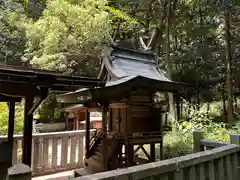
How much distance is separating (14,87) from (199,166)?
3217mm

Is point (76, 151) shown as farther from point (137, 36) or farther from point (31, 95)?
point (137, 36)

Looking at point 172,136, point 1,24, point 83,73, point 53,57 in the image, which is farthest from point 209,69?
point 1,24

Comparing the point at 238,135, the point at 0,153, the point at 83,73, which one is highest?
the point at 83,73

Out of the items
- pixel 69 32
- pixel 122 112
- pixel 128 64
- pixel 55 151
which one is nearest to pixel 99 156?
pixel 55 151

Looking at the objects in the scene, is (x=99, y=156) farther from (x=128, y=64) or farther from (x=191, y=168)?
(x=191, y=168)

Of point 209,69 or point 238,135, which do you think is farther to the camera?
point 209,69

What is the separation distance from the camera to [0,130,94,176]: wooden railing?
5750mm

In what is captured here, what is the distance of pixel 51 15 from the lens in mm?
11656

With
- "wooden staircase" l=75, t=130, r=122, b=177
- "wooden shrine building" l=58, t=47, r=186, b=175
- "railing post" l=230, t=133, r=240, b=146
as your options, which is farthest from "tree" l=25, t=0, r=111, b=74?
"railing post" l=230, t=133, r=240, b=146

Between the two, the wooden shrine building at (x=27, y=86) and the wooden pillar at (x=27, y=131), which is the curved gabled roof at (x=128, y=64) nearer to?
the wooden shrine building at (x=27, y=86)

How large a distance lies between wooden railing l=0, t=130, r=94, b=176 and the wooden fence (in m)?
4.69

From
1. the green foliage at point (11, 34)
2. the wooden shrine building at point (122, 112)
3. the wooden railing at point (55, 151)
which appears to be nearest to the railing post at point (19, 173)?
the wooden shrine building at point (122, 112)

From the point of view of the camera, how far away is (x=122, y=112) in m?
5.77

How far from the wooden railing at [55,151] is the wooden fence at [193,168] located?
469cm
